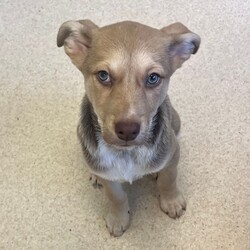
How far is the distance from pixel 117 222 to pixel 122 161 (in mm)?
370

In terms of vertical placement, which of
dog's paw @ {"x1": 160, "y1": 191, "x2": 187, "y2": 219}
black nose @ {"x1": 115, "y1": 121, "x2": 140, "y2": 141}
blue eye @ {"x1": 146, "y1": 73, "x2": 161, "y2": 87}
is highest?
blue eye @ {"x1": 146, "y1": 73, "x2": 161, "y2": 87}

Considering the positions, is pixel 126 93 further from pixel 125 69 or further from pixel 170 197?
pixel 170 197

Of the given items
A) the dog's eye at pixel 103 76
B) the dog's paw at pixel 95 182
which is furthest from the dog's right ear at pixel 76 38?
the dog's paw at pixel 95 182

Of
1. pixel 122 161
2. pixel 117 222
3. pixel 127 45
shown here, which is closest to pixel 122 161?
pixel 122 161

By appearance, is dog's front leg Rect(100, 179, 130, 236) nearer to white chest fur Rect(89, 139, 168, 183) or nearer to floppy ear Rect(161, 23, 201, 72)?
Answer: white chest fur Rect(89, 139, 168, 183)

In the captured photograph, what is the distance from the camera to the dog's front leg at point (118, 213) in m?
2.02

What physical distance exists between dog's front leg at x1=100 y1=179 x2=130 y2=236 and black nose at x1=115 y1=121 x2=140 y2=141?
1.67 ft

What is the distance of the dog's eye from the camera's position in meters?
1.56

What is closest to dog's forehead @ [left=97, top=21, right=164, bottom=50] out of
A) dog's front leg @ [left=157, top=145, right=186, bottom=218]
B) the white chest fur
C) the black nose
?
the black nose

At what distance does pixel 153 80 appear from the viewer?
5.19 ft

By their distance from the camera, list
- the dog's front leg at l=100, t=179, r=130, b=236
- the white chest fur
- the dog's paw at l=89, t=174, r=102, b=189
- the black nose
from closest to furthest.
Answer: the black nose < the white chest fur < the dog's front leg at l=100, t=179, r=130, b=236 < the dog's paw at l=89, t=174, r=102, b=189

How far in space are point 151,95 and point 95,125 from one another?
0.97 ft

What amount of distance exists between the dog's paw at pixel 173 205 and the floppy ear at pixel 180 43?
0.65 metres

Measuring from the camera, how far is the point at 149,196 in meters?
2.20
